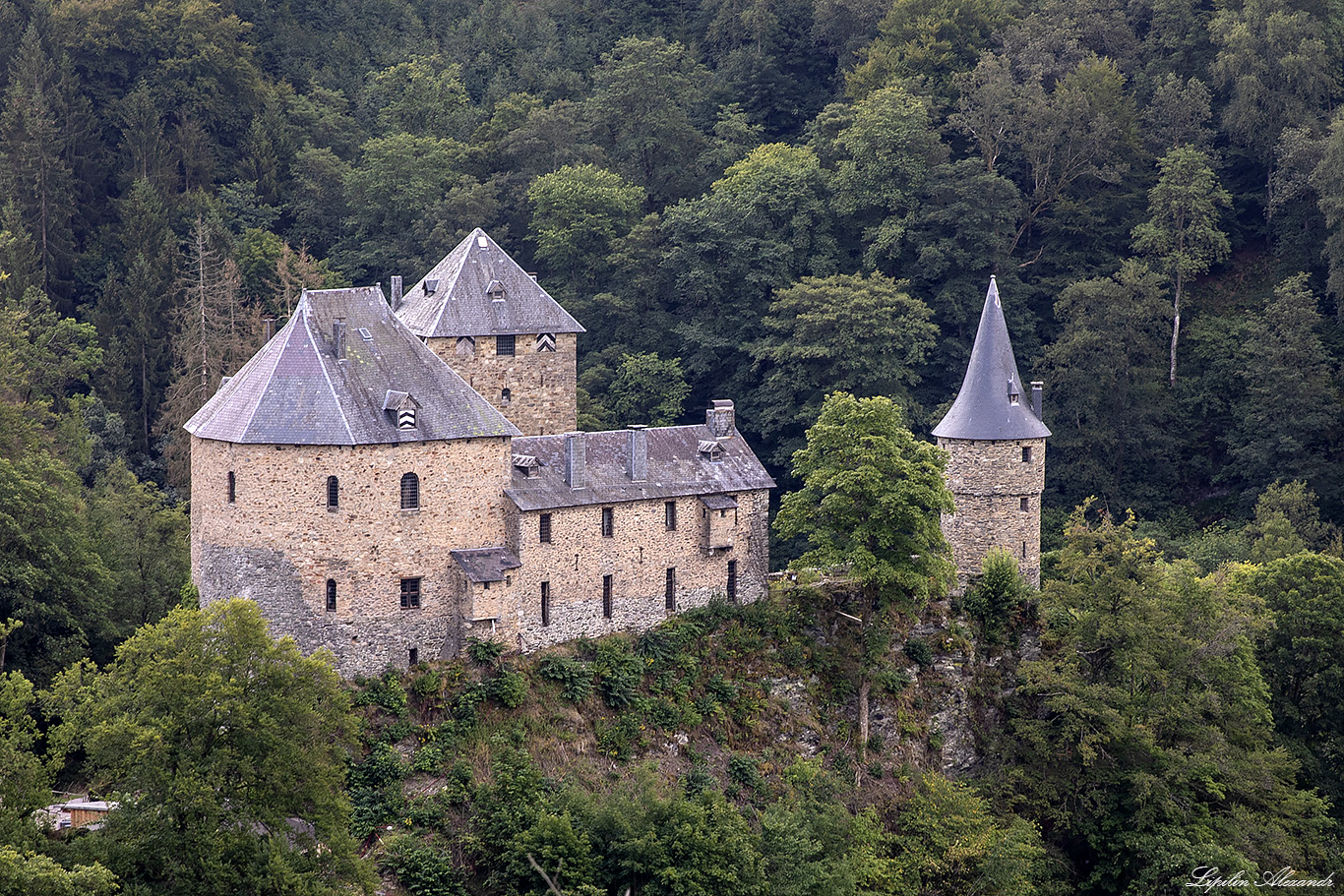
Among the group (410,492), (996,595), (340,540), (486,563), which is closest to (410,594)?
(486,563)

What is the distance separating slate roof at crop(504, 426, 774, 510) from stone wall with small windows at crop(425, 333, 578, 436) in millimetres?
5341

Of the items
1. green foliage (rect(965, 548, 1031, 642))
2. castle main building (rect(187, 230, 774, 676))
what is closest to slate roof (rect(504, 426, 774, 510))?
castle main building (rect(187, 230, 774, 676))

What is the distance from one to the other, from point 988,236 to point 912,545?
1083 inches

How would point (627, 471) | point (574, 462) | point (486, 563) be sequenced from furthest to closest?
point (627, 471) → point (574, 462) → point (486, 563)

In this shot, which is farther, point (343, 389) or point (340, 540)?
point (343, 389)

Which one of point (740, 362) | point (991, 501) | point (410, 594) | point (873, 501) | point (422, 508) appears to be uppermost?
point (740, 362)

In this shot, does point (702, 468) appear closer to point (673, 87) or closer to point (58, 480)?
point (58, 480)

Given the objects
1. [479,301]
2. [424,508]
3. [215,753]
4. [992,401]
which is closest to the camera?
[215,753]

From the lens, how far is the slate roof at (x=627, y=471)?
5147cm

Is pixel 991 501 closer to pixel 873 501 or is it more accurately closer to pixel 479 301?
pixel 873 501

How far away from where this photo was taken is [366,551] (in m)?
48.2

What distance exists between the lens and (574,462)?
5209 centimetres

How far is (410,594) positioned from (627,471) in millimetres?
7837

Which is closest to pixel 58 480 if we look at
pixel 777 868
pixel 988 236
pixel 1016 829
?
pixel 777 868
